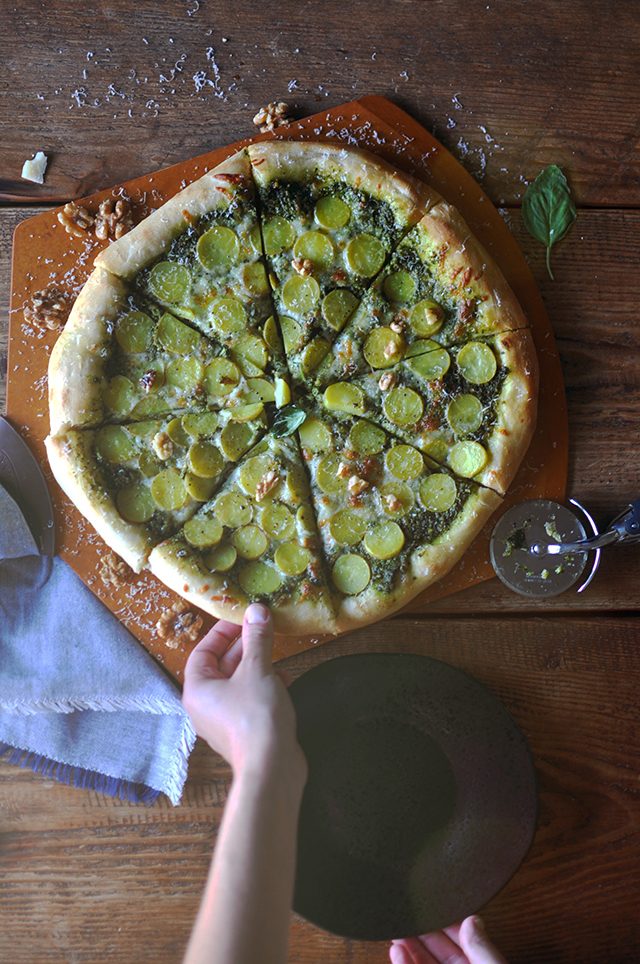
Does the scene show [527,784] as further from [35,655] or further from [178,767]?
[35,655]

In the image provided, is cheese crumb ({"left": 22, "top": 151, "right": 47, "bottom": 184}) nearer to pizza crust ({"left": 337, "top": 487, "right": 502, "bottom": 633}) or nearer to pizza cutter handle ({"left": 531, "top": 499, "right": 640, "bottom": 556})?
pizza crust ({"left": 337, "top": 487, "right": 502, "bottom": 633})

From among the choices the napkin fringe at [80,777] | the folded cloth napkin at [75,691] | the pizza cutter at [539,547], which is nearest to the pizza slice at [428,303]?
the pizza cutter at [539,547]

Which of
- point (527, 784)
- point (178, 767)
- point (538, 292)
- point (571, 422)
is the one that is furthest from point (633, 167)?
point (178, 767)

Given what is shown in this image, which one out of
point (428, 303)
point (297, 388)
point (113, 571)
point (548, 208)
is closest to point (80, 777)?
point (113, 571)

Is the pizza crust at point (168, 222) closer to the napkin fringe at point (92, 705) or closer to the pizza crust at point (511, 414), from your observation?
the pizza crust at point (511, 414)

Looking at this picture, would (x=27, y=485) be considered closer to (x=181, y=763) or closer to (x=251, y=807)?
(x=181, y=763)

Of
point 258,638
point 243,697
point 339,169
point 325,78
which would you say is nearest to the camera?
point 243,697

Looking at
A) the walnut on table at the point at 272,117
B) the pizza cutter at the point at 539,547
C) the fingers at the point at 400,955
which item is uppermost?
the walnut on table at the point at 272,117
